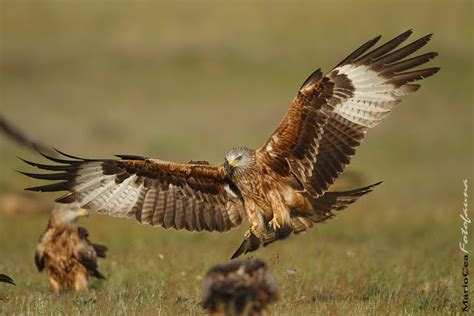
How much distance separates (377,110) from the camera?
28.5ft

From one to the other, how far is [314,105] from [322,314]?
2.26 metres

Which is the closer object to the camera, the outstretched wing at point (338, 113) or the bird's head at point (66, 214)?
the outstretched wing at point (338, 113)

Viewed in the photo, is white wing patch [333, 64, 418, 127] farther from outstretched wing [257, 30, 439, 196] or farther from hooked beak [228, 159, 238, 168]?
hooked beak [228, 159, 238, 168]

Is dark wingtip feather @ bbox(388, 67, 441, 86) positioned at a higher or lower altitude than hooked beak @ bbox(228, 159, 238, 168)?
higher

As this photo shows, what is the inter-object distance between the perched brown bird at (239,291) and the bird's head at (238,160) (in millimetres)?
3135

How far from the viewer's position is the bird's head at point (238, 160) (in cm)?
857

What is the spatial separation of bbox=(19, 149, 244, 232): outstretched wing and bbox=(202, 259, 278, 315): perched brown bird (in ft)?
11.7

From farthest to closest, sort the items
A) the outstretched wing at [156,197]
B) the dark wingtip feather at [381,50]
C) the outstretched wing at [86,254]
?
the outstretched wing at [86,254], the outstretched wing at [156,197], the dark wingtip feather at [381,50]

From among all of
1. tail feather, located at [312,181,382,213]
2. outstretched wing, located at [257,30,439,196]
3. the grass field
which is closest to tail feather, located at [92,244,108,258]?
the grass field

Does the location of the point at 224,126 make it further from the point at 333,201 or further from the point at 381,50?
the point at 381,50

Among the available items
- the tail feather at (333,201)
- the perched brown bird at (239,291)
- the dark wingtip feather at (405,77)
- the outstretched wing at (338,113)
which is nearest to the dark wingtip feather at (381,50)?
the outstretched wing at (338,113)

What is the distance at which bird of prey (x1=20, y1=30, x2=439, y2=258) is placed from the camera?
8523 millimetres

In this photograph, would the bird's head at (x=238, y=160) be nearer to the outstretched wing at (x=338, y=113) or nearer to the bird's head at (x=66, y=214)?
the outstretched wing at (x=338, y=113)

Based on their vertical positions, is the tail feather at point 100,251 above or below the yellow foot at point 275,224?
above
